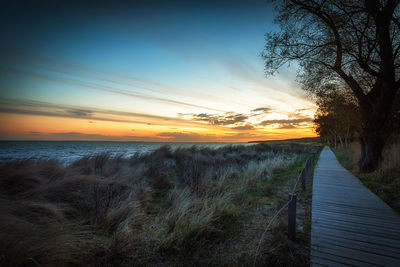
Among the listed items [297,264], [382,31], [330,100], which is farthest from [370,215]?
[330,100]

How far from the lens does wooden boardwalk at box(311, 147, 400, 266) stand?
2.59 meters

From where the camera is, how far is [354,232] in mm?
3326

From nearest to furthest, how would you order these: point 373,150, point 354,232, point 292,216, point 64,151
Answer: point 292,216, point 354,232, point 373,150, point 64,151

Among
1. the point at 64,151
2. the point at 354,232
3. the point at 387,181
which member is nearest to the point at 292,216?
the point at 354,232

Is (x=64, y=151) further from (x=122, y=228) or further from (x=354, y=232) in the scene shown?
(x=354, y=232)

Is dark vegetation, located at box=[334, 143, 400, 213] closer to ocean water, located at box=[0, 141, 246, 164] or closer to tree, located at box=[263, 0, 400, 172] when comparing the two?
tree, located at box=[263, 0, 400, 172]

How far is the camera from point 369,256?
2611 millimetres

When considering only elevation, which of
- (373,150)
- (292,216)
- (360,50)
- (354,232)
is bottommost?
(354,232)

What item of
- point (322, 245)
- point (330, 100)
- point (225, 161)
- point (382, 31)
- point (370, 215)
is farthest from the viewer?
point (225, 161)

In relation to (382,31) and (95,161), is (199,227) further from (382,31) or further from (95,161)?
(382,31)

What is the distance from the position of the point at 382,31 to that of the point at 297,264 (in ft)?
28.2

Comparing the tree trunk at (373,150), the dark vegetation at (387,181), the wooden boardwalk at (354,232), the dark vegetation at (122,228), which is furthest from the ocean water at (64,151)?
the tree trunk at (373,150)

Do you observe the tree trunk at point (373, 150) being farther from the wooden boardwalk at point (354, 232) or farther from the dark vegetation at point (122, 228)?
the dark vegetation at point (122, 228)

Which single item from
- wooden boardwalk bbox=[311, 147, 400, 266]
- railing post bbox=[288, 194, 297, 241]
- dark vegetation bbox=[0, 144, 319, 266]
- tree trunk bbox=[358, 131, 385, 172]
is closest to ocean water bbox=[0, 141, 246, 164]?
dark vegetation bbox=[0, 144, 319, 266]
